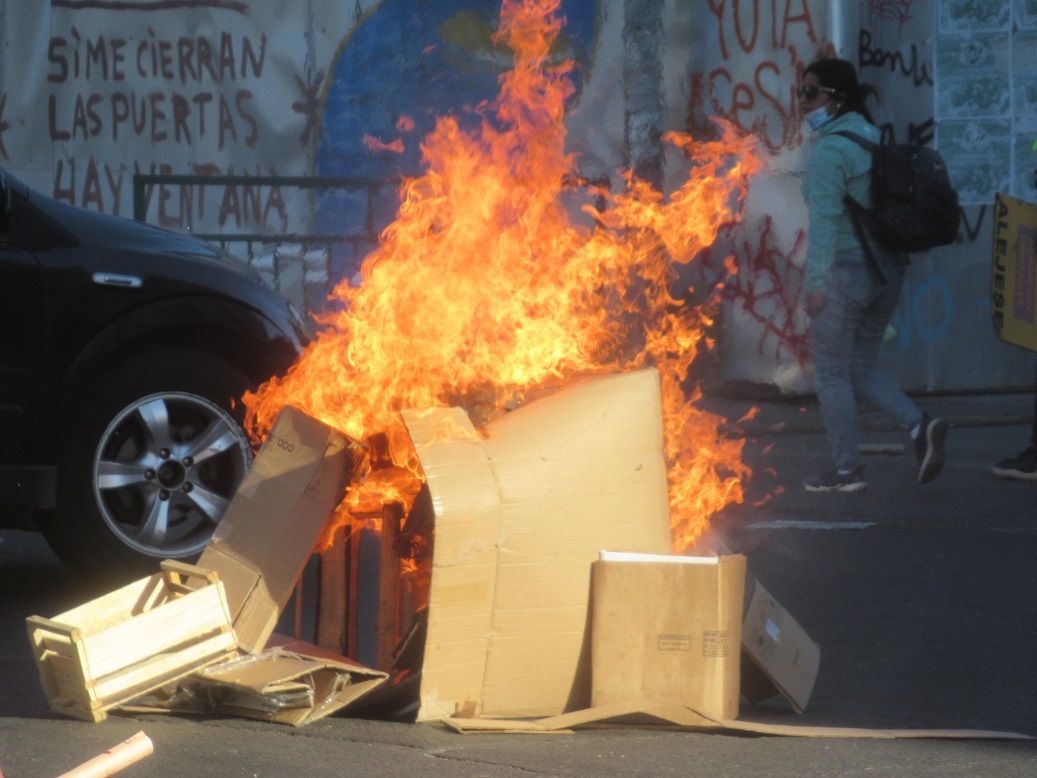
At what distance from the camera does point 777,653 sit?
211 inches

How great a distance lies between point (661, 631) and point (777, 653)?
0.50 meters

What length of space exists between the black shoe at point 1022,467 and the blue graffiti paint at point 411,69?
5169mm

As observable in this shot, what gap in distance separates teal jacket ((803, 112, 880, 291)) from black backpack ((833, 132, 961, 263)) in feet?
0.14

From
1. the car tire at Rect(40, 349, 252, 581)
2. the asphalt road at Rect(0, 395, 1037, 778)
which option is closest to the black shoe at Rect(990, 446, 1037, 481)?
the asphalt road at Rect(0, 395, 1037, 778)

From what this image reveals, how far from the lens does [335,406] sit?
18.6 ft

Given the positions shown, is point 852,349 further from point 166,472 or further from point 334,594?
point 334,594

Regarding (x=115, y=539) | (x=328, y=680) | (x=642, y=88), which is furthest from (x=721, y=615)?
(x=642, y=88)

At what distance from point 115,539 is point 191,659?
6.49 feet

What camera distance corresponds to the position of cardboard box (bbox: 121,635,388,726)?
4.98 m

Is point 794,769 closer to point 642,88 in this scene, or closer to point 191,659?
point 191,659

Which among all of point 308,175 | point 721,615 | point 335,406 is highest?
point 308,175

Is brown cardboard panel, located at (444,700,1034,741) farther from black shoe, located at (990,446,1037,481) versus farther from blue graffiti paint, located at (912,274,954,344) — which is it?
blue graffiti paint, located at (912,274,954,344)

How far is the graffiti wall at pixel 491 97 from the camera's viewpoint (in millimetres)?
13531

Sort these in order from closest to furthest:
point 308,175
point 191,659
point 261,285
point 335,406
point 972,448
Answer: point 191,659
point 335,406
point 261,285
point 972,448
point 308,175
